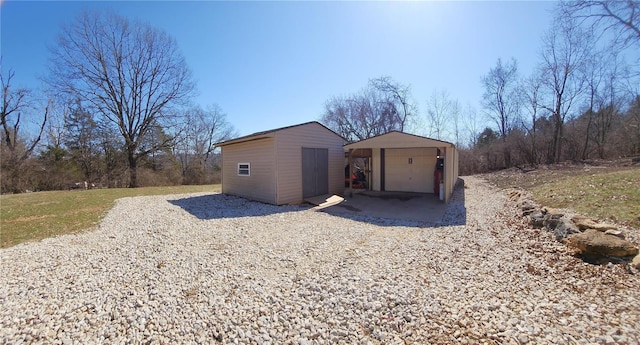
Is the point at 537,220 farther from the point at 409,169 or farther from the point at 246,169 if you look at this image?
the point at 246,169

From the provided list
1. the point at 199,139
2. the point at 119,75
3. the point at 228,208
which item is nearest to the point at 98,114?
the point at 119,75

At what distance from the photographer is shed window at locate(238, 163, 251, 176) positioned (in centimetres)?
1016

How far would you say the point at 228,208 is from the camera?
866cm

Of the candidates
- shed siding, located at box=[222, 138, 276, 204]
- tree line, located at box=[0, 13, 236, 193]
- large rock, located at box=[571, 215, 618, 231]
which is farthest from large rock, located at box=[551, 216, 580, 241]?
tree line, located at box=[0, 13, 236, 193]

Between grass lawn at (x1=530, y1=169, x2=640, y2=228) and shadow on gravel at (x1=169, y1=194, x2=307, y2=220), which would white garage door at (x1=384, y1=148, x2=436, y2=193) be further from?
shadow on gravel at (x1=169, y1=194, x2=307, y2=220)

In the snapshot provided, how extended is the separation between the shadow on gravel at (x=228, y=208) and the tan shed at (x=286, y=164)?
0.48 m

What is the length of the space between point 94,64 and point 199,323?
22.5 meters

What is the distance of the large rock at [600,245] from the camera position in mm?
3479

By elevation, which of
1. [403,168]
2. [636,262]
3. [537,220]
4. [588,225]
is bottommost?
[636,262]

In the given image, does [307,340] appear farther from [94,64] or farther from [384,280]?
[94,64]

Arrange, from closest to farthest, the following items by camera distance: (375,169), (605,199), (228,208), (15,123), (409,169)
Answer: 1. (605,199)
2. (228,208)
3. (409,169)
4. (375,169)
5. (15,123)

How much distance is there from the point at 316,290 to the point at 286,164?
6269 mm

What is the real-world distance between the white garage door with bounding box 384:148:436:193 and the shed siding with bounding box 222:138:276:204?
17.0 feet

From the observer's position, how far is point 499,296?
289cm
